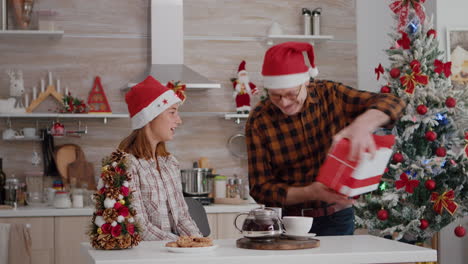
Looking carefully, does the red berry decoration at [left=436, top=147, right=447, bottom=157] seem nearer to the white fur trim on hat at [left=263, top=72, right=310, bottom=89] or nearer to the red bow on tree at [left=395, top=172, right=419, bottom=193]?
the red bow on tree at [left=395, top=172, right=419, bottom=193]

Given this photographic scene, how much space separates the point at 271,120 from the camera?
112 inches

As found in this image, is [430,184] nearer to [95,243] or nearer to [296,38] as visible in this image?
[296,38]

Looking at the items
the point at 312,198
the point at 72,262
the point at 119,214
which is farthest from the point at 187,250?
the point at 72,262

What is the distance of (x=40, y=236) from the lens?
464 cm

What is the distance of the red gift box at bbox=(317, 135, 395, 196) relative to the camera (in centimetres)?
215

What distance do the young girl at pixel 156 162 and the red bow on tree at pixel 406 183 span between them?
175 centimetres

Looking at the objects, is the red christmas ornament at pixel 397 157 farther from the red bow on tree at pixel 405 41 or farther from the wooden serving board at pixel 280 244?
the wooden serving board at pixel 280 244

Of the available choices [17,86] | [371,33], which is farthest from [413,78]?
[17,86]

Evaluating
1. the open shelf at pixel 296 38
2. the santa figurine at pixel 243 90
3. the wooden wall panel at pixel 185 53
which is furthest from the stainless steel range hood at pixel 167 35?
the open shelf at pixel 296 38

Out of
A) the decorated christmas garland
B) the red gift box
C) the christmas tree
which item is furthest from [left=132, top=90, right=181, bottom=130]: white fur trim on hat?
the christmas tree

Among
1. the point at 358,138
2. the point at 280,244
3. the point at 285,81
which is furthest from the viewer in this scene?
the point at 285,81

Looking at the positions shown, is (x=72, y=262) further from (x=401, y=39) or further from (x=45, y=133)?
(x=401, y=39)

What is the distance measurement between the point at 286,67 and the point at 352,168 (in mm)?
622

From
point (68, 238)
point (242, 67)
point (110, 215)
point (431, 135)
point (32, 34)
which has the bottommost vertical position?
point (68, 238)
